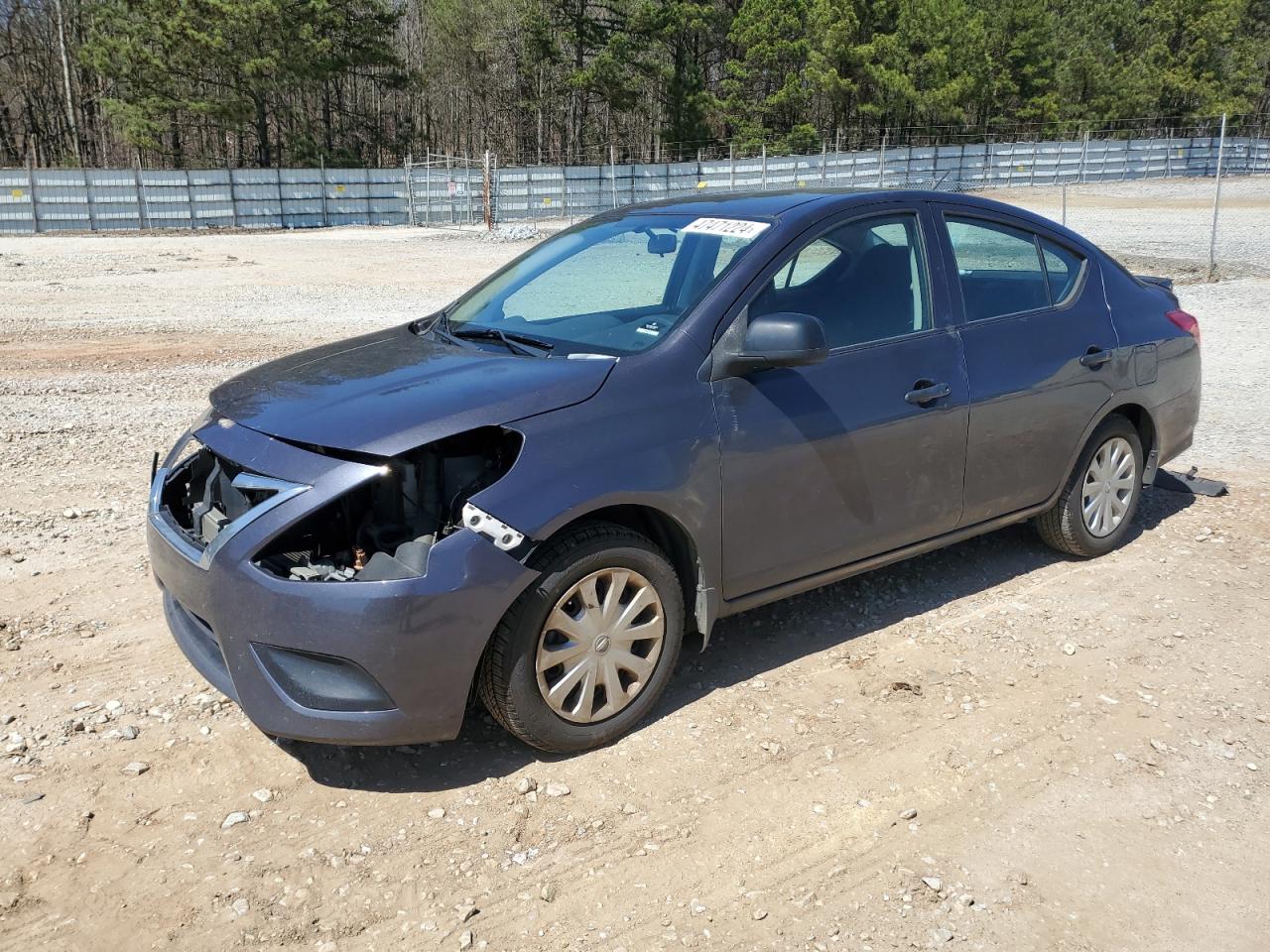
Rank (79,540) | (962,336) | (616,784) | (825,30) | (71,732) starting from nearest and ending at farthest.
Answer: (616,784)
(71,732)
(962,336)
(79,540)
(825,30)

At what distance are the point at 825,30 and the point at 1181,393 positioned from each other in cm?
5396

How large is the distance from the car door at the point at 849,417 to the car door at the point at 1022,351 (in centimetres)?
13

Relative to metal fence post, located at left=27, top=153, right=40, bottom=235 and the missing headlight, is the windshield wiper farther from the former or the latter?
metal fence post, located at left=27, top=153, right=40, bottom=235

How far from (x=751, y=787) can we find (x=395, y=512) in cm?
142

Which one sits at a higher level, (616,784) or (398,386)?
(398,386)

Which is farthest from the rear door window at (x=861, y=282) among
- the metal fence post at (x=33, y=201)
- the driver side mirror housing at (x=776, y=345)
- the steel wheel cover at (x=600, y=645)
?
the metal fence post at (x=33, y=201)

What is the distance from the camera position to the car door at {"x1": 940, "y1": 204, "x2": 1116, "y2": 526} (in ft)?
15.0

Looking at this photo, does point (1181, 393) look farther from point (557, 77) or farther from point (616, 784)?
point (557, 77)

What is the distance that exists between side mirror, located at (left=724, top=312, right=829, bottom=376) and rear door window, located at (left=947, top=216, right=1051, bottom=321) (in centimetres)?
116

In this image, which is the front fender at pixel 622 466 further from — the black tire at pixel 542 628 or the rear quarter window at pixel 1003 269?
the rear quarter window at pixel 1003 269

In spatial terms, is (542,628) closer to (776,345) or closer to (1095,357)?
(776,345)

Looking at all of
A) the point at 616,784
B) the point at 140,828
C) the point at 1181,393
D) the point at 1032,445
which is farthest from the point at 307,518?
the point at 1181,393

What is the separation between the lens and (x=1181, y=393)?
556 cm

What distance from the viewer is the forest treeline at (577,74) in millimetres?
45750
